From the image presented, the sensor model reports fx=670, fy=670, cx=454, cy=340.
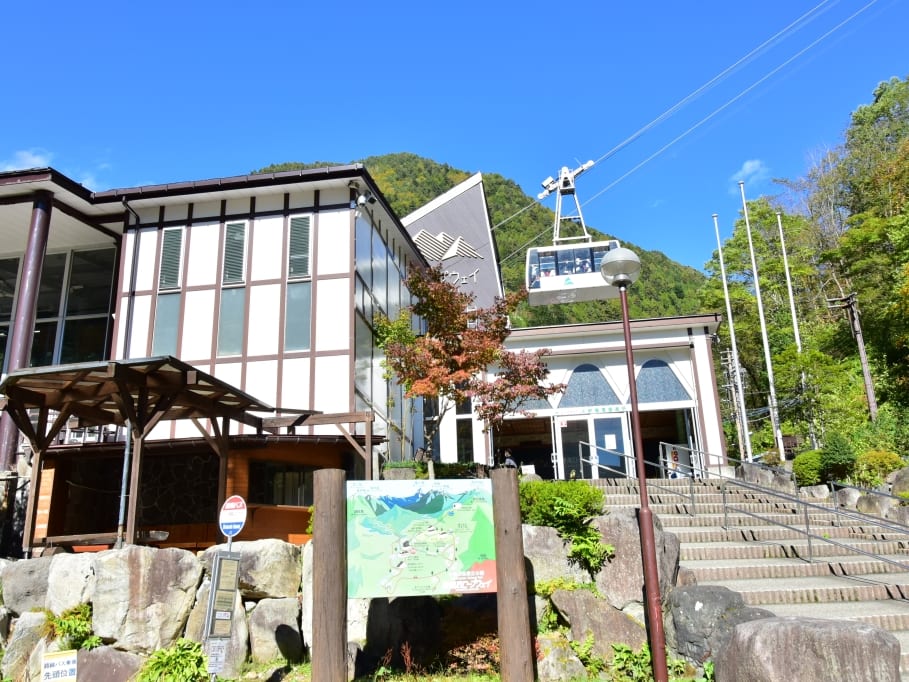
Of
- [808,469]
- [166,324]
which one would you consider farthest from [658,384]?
[166,324]

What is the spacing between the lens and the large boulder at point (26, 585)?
855 cm

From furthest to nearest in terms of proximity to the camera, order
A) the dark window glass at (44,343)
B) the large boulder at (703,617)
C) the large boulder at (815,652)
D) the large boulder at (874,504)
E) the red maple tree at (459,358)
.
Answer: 1. the dark window glass at (44,343)
2. the red maple tree at (459,358)
3. the large boulder at (874,504)
4. the large boulder at (703,617)
5. the large boulder at (815,652)

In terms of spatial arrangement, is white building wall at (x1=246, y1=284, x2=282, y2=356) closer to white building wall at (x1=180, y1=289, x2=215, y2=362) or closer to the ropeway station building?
the ropeway station building

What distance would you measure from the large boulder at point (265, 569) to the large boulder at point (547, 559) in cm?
311

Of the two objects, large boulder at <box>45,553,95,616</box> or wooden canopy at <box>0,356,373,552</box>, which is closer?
large boulder at <box>45,553,95,616</box>

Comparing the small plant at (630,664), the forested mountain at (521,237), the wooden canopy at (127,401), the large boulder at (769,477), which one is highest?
the forested mountain at (521,237)

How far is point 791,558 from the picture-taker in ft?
32.3

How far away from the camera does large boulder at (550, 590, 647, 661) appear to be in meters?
7.63

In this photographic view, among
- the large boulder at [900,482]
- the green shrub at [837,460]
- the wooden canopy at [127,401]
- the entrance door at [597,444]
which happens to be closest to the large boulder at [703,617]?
the wooden canopy at [127,401]

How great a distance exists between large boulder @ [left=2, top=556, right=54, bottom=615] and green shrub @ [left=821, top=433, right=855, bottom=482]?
49.3 feet

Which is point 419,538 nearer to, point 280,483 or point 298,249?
point 280,483

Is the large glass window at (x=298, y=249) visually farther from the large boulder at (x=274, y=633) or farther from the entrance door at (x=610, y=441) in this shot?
the entrance door at (x=610, y=441)

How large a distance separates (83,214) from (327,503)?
13.0m

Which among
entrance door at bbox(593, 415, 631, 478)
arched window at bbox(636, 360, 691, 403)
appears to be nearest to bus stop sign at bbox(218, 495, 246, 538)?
entrance door at bbox(593, 415, 631, 478)
